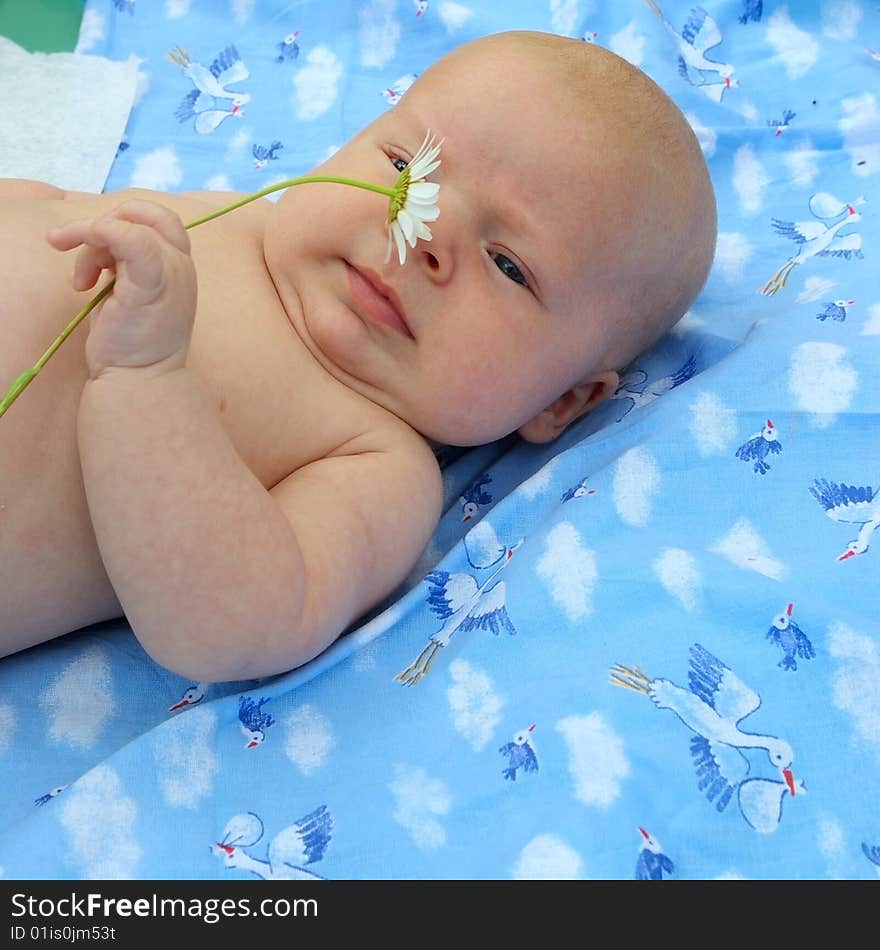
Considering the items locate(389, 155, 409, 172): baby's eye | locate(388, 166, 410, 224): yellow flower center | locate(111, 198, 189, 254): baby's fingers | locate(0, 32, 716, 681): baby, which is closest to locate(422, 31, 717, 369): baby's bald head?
locate(0, 32, 716, 681): baby

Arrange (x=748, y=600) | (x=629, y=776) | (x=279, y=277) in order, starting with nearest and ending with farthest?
(x=629, y=776) < (x=748, y=600) < (x=279, y=277)

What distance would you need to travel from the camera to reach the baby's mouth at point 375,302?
1229 millimetres

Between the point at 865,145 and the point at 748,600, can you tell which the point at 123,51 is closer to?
the point at 865,145

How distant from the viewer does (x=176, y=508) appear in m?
0.98

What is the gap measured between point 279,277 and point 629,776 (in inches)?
27.8

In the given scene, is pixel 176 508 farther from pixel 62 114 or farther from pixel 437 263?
pixel 62 114

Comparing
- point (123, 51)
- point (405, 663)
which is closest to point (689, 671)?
point (405, 663)

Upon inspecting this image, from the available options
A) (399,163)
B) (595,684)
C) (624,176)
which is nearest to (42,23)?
(399,163)

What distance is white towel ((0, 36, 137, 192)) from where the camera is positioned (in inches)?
68.6

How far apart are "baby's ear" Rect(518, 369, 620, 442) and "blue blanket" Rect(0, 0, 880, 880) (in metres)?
0.03

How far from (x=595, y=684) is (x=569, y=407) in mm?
504

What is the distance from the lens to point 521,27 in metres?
1.97

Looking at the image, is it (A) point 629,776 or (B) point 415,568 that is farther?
(B) point 415,568

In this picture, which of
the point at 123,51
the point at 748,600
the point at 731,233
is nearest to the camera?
the point at 748,600
